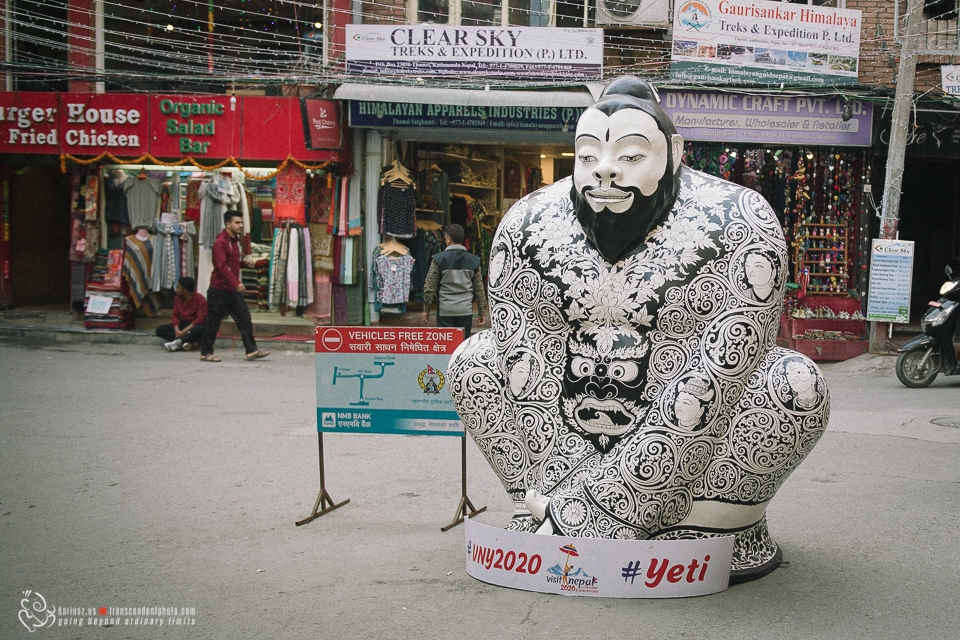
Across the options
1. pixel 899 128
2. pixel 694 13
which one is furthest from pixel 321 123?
pixel 899 128

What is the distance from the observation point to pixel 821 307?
11.7 meters

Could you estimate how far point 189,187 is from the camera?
12.6 m

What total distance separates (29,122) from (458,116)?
5.80 m

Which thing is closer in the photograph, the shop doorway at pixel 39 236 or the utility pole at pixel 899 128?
the utility pole at pixel 899 128

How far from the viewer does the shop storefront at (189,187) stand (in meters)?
12.2

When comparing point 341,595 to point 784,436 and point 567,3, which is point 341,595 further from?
point 567,3

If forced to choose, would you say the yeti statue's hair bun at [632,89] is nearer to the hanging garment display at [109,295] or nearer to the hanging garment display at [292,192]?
the hanging garment display at [292,192]

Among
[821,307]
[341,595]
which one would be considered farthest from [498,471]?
[821,307]

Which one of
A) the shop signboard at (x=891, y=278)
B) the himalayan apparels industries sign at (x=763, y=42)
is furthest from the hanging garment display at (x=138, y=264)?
the shop signboard at (x=891, y=278)

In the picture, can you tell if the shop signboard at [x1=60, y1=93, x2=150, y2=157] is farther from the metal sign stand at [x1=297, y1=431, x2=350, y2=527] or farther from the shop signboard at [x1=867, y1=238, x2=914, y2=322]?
the shop signboard at [x1=867, y1=238, x2=914, y2=322]

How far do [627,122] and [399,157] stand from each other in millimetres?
9200

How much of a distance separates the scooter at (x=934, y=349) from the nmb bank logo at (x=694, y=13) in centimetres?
420

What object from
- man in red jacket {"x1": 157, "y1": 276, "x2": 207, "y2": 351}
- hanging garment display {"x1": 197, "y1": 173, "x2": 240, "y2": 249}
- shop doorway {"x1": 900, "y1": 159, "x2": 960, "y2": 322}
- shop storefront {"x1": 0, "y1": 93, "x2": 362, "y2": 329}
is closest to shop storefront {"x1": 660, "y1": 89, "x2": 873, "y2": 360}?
shop doorway {"x1": 900, "y1": 159, "x2": 960, "y2": 322}

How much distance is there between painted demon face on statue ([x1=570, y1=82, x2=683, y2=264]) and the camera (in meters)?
3.75
